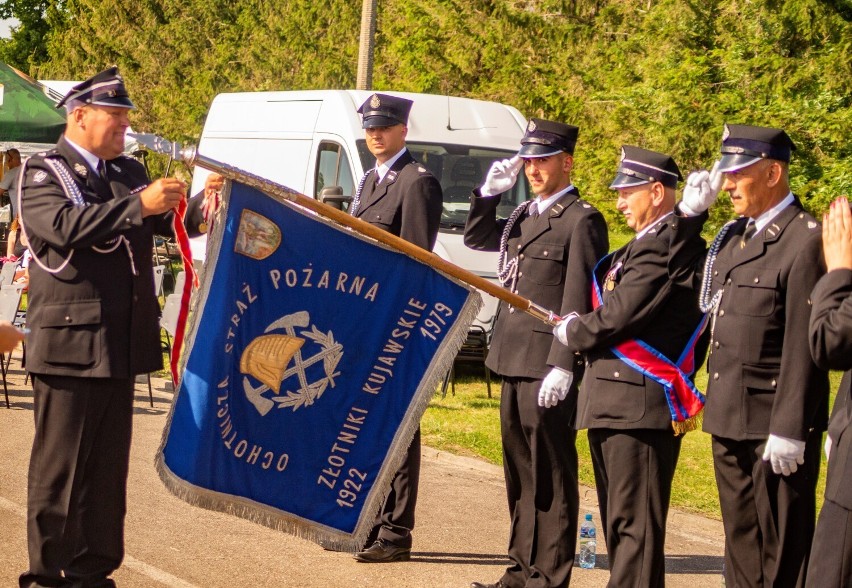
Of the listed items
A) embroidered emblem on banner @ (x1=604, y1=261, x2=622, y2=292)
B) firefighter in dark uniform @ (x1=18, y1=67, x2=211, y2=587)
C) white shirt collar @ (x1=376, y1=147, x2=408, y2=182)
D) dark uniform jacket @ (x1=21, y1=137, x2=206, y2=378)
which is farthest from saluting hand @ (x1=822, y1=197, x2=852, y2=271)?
white shirt collar @ (x1=376, y1=147, x2=408, y2=182)

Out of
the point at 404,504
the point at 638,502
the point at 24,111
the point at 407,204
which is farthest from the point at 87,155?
the point at 24,111

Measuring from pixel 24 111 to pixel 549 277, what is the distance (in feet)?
37.2

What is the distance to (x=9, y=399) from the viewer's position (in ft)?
36.8

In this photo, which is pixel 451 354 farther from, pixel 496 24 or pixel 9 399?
pixel 496 24

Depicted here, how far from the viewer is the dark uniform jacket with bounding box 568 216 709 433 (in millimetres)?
5438

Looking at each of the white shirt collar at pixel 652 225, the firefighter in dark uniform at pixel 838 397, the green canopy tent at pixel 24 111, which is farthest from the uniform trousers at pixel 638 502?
the green canopy tent at pixel 24 111

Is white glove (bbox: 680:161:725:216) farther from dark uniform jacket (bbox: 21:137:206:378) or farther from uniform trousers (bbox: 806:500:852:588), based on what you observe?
dark uniform jacket (bbox: 21:137:206:378)

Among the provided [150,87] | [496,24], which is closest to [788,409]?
[496,24]

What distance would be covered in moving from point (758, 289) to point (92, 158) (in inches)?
108

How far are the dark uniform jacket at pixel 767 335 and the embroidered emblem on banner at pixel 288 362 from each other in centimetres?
159

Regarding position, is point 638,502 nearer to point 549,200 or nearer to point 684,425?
point 684,425

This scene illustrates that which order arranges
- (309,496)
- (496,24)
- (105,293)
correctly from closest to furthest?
(105,293)
(309,496)
(496,24)

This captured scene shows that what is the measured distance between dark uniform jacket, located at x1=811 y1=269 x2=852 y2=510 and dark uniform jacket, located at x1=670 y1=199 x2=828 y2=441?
0.66 metres

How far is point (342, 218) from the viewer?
5.50 meters
